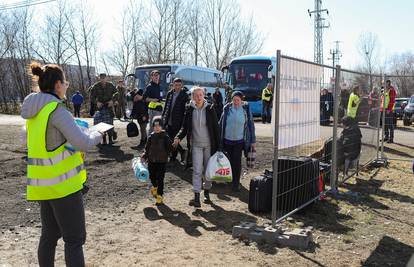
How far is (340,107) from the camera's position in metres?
7.29

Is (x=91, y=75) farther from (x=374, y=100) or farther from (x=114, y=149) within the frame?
(x=374, y=100)

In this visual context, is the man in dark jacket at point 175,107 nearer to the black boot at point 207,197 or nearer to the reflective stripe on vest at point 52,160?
the black boot at point 207,197

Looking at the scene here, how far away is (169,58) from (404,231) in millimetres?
42428

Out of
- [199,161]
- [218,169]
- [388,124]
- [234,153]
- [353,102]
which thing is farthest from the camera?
[388,124]

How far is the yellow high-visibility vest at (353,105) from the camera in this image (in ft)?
25.6

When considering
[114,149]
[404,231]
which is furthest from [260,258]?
[114,149]

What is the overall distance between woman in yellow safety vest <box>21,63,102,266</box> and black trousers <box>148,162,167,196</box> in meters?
3.34

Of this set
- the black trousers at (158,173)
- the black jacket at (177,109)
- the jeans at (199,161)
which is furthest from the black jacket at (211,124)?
the black jacket at (177,109)

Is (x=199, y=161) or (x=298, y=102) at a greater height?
(x=298, y=102)

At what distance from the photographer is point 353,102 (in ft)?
26.2

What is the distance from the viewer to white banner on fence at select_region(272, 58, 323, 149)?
5.11m

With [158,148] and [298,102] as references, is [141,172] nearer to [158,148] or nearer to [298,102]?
[158,148]

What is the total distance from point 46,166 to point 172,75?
68.0 feet

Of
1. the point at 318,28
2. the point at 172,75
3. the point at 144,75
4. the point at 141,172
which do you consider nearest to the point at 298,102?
the point at 141,172
